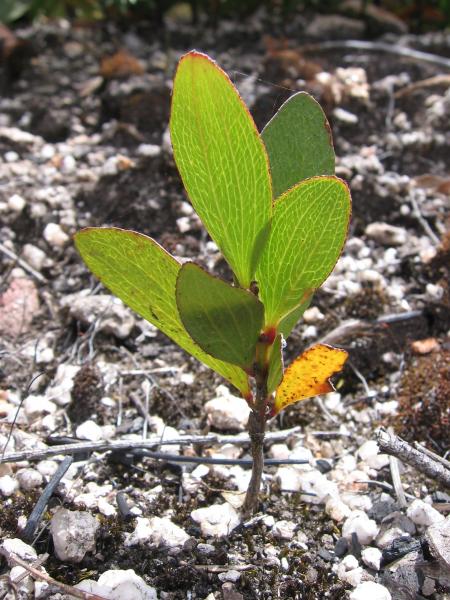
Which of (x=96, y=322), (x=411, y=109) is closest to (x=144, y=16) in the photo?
(x=411, y=109)

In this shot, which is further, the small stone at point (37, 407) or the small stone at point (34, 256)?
the small stone at point (34, 256)

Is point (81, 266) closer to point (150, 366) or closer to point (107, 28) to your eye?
point (150, 366)

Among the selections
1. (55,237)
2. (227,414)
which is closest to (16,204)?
(55,237)

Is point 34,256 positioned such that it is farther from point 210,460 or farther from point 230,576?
point 230,576

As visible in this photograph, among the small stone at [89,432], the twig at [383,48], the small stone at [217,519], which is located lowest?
the small stone at [217,519]

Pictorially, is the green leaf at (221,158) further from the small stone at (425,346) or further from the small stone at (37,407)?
the small stone at (425,346)

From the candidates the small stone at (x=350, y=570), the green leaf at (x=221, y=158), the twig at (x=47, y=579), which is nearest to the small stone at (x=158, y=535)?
the twig at (x=47, y=579)
